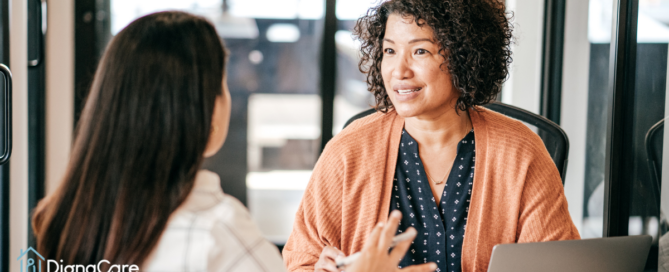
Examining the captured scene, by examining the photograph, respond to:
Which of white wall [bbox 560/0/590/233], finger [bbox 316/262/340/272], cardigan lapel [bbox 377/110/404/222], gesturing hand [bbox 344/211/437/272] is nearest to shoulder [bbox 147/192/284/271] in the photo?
gesturing hand [bbox 344/211/437/272]

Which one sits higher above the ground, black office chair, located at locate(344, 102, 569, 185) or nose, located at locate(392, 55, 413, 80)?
nose, located at locate(392, 55, 413, 80)

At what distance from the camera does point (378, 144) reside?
1290 mm

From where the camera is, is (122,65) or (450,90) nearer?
(122,65)

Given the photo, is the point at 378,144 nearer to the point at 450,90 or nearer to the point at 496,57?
the point at 450,90

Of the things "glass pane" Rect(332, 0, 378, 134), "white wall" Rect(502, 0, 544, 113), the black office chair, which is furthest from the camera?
"glass pane" Rect(332, 0, 378, 134)

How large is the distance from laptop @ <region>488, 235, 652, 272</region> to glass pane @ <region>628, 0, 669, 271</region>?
15 centimetres

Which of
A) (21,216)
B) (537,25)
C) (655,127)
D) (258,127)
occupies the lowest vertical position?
(21,216)

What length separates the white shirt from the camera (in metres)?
0.66

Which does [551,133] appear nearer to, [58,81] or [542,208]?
[542,208]

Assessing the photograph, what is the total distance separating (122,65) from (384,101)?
0.87m

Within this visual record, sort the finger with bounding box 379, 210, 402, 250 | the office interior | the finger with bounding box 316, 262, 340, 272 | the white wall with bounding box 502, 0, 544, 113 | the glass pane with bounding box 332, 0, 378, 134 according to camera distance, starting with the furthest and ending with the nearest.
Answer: the glass pane with bounding box 332, 0, 378, 134 < the white wall with bounding box 502, 0, 544, 113 < the office interior < the finger with bounding box 316, 262, 340, 272 < the finger with bounding box 379, 210, 402, 250

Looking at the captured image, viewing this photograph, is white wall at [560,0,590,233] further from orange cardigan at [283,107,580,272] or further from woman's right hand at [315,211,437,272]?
woman's right hand at [315,211,437,272]

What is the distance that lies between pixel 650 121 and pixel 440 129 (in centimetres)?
61

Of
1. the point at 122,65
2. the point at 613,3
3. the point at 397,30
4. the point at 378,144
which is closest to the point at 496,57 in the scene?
the point at 397,30
